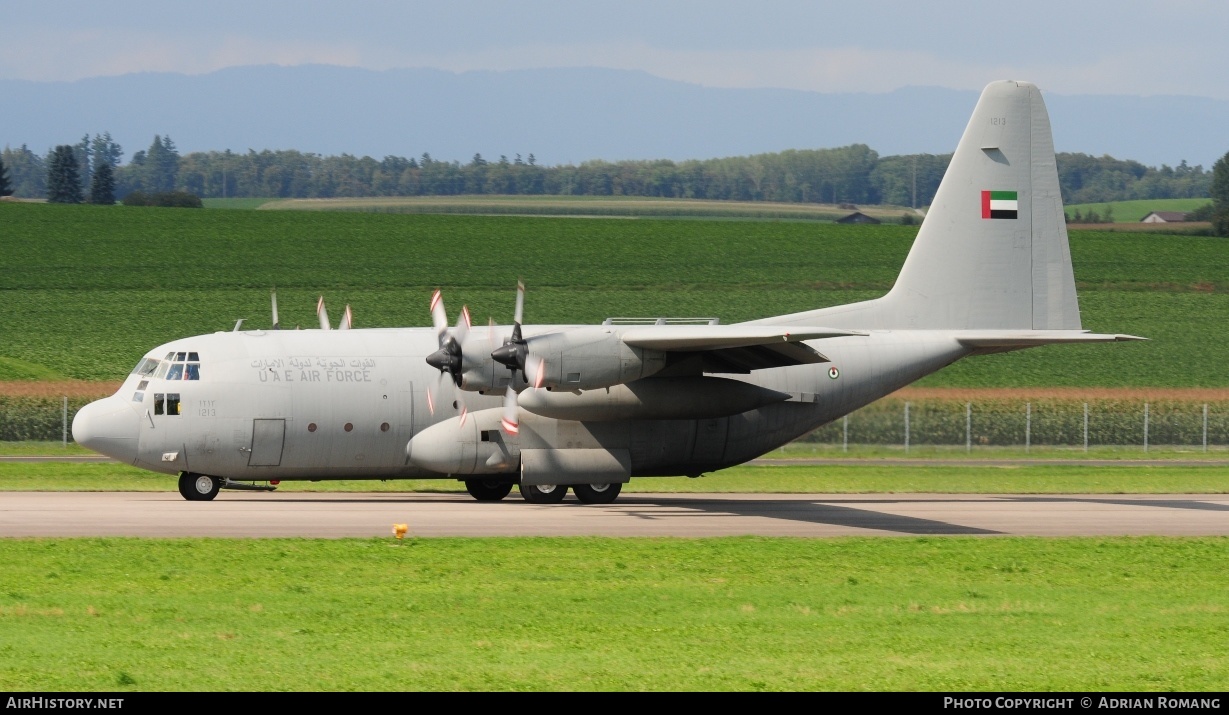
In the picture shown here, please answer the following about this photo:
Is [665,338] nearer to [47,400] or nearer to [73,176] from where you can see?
[47,400]

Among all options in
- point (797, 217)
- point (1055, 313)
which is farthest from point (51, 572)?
point (797, 217)

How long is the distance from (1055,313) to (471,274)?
4432cm

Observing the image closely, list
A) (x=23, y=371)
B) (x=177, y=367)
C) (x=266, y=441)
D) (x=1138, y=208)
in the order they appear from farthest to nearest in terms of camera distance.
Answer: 1. (x=1138, y=208)
2. (x=23, y=371)
3. (x=177, y=367)
4. (x=266, y=441)

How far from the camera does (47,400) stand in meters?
46.6

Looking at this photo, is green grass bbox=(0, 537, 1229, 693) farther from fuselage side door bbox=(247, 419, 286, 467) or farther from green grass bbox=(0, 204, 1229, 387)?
green grass bbox=(0, 204, 1229, 387)

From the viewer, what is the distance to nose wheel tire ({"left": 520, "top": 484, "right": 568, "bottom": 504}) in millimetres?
30203

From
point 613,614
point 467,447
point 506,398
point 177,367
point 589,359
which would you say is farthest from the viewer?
point 467,447

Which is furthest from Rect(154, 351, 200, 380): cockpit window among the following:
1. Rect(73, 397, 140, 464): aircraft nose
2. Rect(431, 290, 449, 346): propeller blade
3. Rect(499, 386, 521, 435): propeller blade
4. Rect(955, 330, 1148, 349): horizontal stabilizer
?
Rect(955, 330, 1148, 349): horizontal stabilizer

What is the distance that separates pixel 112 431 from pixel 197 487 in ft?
6.74

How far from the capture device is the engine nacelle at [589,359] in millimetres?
26453

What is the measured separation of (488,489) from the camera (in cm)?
3138

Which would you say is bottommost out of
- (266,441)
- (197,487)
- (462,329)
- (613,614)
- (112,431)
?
(197,487)

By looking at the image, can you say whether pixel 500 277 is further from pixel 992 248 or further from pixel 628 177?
pixel 628 177

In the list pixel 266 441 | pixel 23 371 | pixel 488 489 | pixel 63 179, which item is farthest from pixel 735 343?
pixel 63 179
